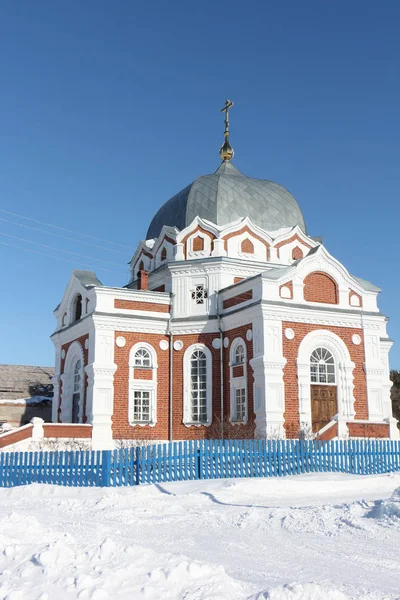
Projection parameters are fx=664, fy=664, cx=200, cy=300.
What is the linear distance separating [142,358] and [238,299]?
4.41 meters

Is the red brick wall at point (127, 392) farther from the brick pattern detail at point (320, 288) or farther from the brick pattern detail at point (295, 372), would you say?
the brick pattern detail at point (320, 288)

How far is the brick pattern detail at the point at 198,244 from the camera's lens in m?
28.2

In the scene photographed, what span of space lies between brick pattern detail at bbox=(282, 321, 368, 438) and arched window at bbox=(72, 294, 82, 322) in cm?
932

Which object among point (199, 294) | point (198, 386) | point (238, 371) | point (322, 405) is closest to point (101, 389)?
point (198, 386)

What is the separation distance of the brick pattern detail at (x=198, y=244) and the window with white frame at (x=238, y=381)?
5.14 metres

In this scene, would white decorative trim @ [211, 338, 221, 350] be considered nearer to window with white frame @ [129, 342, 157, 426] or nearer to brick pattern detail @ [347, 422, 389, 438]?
window with white frame @ [129, 342, 157, 426]

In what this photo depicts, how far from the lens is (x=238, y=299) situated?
2500cm

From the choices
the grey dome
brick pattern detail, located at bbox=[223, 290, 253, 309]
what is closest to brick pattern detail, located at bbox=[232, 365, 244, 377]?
brick pattern detail, located at bbox=[223, 290, 253, 309]

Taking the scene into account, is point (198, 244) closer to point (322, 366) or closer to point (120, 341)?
point (120, 341)

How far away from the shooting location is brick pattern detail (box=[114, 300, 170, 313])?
1016 inches

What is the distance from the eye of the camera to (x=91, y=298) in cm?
2598

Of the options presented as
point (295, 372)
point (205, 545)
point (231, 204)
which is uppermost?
point (231, 204)

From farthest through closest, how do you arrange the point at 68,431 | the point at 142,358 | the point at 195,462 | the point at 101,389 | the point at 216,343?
the point at 142,358
the point at 216,343
the point at 101,389
the point at 68,431
the point at 195,462

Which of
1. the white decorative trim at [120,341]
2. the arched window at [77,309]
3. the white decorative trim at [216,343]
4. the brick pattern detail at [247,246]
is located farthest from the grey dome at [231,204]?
the white decorative trim at [120,341]
